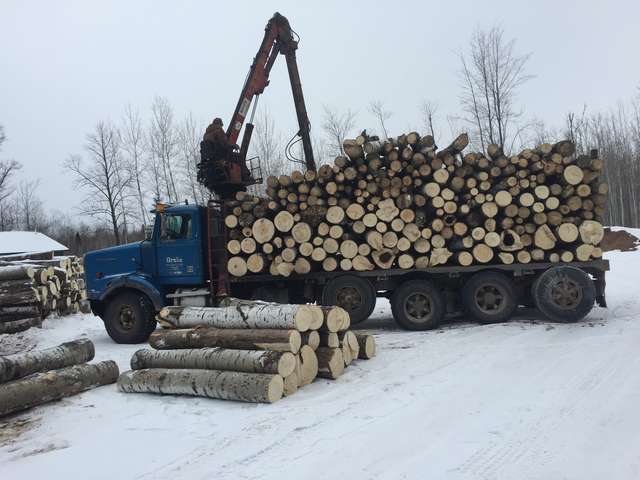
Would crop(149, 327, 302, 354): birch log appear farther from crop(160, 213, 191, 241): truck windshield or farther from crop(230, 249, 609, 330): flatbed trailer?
crop(160, 213, 191, 241): truck windshield

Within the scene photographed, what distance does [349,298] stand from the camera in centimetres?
992

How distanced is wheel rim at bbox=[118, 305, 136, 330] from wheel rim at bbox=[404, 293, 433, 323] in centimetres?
543

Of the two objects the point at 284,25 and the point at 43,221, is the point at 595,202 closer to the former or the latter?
the point at 284,25

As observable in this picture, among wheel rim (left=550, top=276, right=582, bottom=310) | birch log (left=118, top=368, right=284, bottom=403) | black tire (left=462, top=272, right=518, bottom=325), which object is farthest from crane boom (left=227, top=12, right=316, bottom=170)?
birch log (left=118, top=368, right=284, bottom=403)

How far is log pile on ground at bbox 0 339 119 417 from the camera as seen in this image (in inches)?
224

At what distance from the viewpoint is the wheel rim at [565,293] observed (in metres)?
8.98

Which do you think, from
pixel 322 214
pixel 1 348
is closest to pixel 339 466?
pixel 322 214

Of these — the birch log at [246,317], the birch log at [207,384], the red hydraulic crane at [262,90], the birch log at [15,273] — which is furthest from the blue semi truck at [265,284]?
the birch log at [207,384]

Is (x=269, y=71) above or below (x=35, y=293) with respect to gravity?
above

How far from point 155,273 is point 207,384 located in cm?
479

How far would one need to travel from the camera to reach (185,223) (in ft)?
33.4

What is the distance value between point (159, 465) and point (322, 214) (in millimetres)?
6168

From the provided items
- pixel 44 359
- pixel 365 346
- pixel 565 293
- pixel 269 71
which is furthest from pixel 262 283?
pixel 565 293

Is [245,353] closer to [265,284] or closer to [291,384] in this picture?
[291,384]
